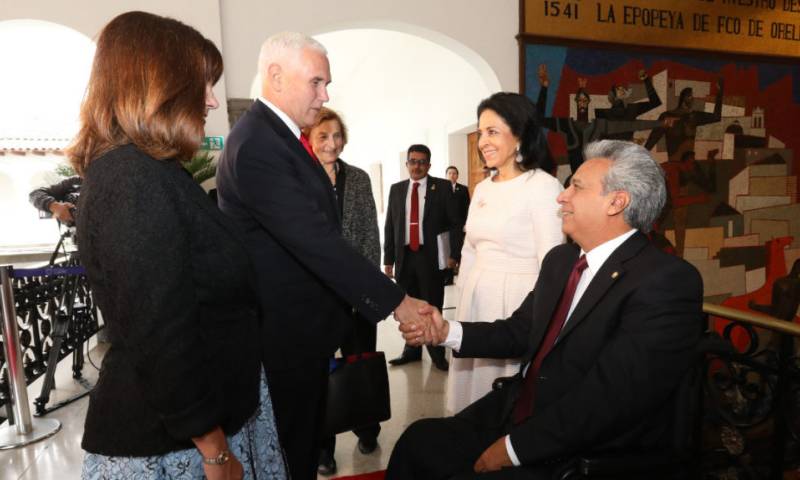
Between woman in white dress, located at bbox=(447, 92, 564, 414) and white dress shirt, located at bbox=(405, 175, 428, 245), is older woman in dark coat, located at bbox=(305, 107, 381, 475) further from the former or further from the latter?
white dress shirt, located at bbox=(405, 175, 428, 245)

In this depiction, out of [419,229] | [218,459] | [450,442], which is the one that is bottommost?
[450,442]

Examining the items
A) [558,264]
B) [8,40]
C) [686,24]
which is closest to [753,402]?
[558,264]

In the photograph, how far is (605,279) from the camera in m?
1.41

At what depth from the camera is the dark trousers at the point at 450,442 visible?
1496 millimetres

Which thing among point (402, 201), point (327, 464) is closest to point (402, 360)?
point (402, 201)

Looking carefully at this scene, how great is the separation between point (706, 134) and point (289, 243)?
17.1 ft

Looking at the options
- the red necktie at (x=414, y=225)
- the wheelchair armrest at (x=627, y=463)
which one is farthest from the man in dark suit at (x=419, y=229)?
the wheelchair armrest at (x=627, y=463)

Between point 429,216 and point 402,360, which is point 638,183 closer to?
point 429,216

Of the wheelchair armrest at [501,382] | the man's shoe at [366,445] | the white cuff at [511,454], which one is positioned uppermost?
the wheelchair armrest at [501,382]

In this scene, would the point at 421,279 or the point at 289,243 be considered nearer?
the point at 289,243

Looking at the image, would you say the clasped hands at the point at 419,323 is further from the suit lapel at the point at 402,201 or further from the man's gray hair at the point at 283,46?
the suit lapel at the point at 402,201

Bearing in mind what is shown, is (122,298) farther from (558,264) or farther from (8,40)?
(8,40)

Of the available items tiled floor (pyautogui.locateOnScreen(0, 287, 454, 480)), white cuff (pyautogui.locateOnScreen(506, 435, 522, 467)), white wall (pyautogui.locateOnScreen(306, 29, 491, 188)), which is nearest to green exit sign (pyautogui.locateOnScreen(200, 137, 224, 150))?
tiled floor (pyautogui.locateOnScreen(0, 287, 454, 480))

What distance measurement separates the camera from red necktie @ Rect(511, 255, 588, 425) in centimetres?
153
